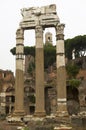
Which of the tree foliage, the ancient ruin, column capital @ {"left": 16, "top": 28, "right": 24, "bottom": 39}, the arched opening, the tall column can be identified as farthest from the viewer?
the tree foliage

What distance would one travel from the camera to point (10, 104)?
36906mm

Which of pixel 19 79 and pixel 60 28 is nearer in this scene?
pixel 60 28

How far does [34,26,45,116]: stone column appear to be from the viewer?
52.6 feet

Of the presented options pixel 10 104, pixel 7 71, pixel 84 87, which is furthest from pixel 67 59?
pixel 84 87

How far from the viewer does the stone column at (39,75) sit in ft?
52.6

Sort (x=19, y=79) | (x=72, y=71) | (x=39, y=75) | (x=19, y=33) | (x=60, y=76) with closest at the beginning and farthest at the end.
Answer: (x=60, y=76), (x=39, y=75), (x=19, y=79), (x=19, y=33), (x=72, y=71)

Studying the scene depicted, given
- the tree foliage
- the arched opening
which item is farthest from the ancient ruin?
the tree foliage

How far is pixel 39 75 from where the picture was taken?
16.4m

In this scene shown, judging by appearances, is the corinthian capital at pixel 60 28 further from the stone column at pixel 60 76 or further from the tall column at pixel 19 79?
the tall column at pixel 19 79

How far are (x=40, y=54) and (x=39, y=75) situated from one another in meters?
1.06

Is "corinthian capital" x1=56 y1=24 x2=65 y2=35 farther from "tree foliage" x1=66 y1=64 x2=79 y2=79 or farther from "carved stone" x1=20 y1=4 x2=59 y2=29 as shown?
"tree foliage" x1=66 y1=64 x2=79 y2=79

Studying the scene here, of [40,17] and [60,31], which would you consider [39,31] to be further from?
[60,31]

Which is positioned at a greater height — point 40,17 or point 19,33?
point 40,17

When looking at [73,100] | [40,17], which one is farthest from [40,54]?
[73,100]
